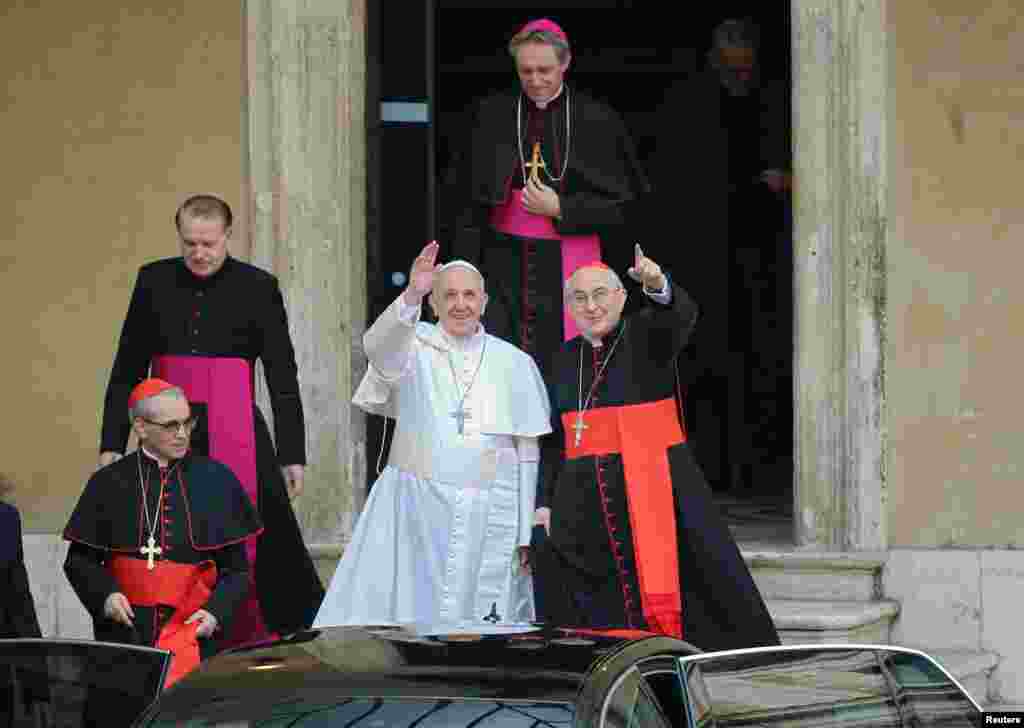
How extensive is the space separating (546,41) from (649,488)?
1809mm

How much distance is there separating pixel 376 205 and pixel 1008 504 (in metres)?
2.84

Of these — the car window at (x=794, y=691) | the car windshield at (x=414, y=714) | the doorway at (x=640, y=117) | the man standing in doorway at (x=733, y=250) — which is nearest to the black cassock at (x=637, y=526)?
the doorway at (x=640, y=117)

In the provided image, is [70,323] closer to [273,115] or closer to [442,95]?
[273,115]

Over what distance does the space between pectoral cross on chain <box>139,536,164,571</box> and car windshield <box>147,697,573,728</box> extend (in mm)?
2533

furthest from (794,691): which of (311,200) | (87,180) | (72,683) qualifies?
(87,180)

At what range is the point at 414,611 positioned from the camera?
7.94 meters

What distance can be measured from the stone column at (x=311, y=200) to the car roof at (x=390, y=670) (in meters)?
4.28

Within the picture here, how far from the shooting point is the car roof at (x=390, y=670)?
458 cm

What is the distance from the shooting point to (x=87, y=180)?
9.49 metres

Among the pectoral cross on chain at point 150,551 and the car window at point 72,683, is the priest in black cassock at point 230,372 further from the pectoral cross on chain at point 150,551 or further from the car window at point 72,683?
the car window at point 72,683

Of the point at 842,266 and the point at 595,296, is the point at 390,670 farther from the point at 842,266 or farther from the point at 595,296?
the point at 842,266

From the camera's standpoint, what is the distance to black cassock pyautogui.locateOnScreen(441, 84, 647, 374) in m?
8.78

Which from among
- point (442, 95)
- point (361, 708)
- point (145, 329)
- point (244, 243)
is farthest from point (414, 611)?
point (442, 95)

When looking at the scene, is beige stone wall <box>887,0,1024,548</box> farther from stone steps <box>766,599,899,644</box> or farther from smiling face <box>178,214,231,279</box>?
smiling face <box>178,214,231,279</box>
